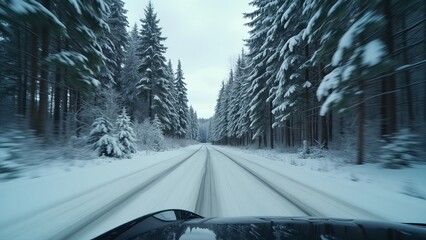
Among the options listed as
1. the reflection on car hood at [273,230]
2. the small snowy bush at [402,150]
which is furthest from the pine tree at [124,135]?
the small snowy bush at [402,150]

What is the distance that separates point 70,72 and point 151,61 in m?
20.9

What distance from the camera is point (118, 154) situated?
12367 mm

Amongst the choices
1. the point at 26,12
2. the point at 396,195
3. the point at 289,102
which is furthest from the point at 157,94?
the point at 396,195

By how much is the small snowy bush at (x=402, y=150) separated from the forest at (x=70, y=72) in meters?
10.4

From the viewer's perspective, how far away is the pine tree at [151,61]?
89.4 ft

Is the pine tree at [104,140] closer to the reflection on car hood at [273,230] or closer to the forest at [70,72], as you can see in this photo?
the forest at [70,72]

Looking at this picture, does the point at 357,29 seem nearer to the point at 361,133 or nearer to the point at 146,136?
the point at 361,133

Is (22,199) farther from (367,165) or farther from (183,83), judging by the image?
(183,83)

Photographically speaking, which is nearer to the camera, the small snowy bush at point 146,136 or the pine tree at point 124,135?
the pine tree at point 124,135

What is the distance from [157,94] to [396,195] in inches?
1082

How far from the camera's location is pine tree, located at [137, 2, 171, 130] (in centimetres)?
2725

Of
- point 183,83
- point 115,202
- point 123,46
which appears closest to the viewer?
point 115,202

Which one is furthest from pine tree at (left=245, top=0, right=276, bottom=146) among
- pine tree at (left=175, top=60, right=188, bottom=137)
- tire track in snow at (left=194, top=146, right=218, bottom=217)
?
pine tree at (left=175, top=60, right=188, bottom=137)

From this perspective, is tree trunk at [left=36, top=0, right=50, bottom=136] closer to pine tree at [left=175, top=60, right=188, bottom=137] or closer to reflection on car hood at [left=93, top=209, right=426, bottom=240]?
reflection on car hood at [left=93, top=209, right=426, bottom=240]
